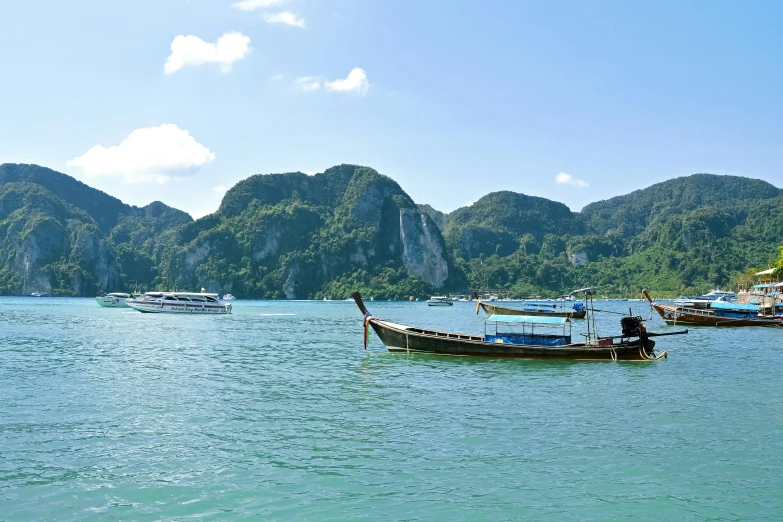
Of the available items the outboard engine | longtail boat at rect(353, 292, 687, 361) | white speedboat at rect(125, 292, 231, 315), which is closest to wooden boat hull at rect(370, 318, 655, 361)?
longtail boat at rect(353, 292, 687, 361)

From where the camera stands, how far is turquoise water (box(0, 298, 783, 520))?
12258mm

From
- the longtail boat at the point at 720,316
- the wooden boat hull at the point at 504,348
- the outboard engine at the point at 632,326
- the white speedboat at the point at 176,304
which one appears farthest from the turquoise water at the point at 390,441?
the white speedboat at the point at 176,304

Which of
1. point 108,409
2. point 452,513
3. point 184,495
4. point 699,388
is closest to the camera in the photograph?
point 452,513

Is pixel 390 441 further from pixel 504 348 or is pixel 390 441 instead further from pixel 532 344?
pixel 532 344

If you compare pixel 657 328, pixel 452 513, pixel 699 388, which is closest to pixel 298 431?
pixel 452 513

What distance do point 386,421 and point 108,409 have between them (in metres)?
9.27

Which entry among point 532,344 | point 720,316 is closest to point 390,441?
point 532,344

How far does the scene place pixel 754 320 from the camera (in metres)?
62.9

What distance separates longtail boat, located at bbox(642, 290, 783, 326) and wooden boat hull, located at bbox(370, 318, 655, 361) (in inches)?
1275

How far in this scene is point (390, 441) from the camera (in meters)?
16.7

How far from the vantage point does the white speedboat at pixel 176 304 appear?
288 ft

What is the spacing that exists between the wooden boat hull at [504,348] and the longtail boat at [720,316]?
3239 centimetres

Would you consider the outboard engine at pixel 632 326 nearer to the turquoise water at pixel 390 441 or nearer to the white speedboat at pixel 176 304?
the turquoise water at pixel 390 441

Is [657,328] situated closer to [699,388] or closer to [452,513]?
[699,388]
